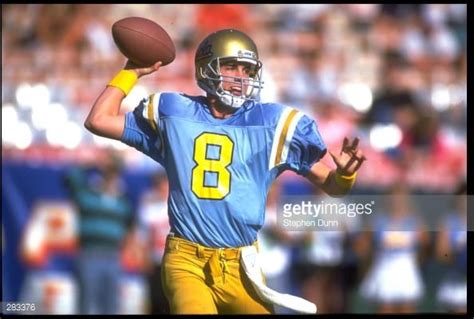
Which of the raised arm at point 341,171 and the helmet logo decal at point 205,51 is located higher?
the helmet logo decal at point 205,51

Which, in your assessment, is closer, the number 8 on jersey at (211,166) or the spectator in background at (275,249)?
the number 8 on jersey at (211,166)

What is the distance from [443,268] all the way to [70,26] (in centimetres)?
304

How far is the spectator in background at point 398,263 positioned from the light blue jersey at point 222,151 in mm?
1256

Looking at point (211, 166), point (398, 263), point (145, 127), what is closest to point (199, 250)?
point (211, 166)

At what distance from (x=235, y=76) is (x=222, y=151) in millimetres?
412

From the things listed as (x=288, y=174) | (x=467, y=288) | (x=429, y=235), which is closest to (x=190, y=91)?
(x=288, y=174)

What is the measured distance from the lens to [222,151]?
5.52 m

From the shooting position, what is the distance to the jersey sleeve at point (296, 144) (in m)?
5.48

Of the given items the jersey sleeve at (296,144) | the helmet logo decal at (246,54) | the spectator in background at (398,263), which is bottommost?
the spectator in background at (398,263)

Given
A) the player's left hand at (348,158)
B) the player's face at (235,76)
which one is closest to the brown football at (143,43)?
the player's face at (235,76)

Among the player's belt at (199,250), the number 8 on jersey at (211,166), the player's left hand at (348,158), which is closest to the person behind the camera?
the player's belt at (199,250)

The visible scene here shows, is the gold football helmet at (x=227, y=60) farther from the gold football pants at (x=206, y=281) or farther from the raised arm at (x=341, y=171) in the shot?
the gold football pants at (x=206, y=281)

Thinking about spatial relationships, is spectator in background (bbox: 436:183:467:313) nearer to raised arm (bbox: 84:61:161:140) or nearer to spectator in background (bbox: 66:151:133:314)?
spectator in background (bbox: 66:151:133:314)

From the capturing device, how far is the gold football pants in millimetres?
5113
